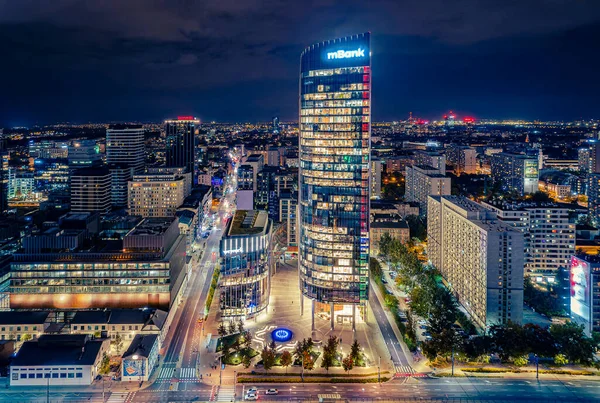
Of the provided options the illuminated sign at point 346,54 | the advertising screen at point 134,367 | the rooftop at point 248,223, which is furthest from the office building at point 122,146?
the advertising screen at point 134,367

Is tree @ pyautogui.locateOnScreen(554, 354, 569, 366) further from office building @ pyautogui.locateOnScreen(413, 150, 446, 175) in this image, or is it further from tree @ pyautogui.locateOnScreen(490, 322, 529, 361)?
office building @ pyautogui.locateOnScreen(413, 150, 446, 175)

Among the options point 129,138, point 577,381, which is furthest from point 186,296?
point 129,138

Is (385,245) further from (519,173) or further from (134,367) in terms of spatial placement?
(519,173)

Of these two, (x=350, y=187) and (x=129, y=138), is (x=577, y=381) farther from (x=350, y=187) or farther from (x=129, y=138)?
(x=129, y=138)

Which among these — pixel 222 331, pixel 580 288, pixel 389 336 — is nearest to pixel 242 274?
pixel 222 331

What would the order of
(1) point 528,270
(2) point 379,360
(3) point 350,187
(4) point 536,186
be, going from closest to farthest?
(2) point 379,360
(3) point 350,187
(1) point 528,270
(4) point 536,186

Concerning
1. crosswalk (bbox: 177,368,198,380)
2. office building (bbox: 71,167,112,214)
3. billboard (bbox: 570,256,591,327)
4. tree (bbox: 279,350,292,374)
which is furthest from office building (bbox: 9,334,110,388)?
office building (bbox: 71,167,112,214)
